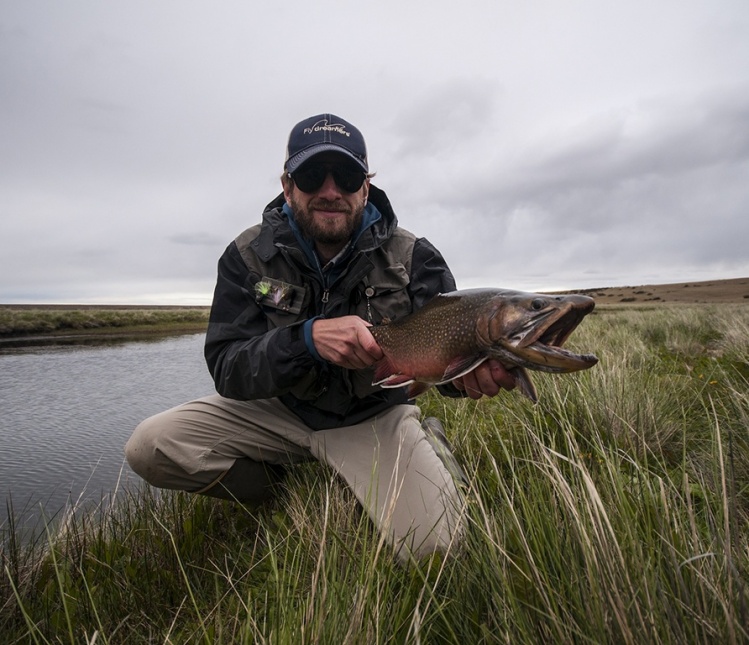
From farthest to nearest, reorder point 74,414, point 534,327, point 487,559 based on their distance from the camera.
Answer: point 74,414
point 534,327
point 487,559

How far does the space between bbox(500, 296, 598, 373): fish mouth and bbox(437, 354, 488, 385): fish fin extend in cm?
21

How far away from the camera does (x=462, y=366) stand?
2709 millimetres

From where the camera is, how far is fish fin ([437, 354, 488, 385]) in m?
2.67

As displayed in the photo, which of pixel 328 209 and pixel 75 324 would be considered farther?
pixel 75 324

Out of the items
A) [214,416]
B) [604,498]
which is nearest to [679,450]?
[604,498]

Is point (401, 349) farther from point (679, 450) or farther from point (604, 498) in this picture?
point (679, 450)

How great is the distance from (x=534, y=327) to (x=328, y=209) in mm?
1969

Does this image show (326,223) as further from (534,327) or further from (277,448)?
(534,327)

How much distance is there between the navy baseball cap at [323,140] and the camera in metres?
3.78

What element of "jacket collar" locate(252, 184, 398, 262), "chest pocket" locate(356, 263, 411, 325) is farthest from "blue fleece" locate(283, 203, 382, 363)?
"chest pocket" locate(356, 263, 411, 325)

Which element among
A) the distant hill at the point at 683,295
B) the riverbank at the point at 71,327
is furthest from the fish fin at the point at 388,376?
the distant hill at the point at 683,295

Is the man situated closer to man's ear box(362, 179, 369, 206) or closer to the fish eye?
man's ear box(362, 179, 369, 206)

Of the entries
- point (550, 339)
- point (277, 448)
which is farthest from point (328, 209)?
point (550, 339)

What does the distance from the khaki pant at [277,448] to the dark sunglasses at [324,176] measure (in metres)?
1.69
